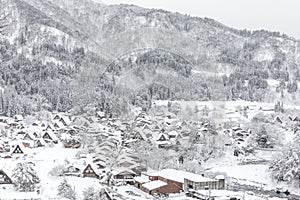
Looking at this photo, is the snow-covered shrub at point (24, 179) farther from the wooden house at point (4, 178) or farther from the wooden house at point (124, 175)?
the wooden house at point (124, 175)

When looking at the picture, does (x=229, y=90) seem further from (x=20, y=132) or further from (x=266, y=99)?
(x=20, y=132)

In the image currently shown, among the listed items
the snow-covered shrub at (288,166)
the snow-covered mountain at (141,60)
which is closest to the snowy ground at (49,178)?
the snow-covered shrub at (288,166)

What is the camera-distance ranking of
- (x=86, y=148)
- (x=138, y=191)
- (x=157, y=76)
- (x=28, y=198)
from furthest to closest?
(x=157, y=76) < (x=86, y=148) < (x=138, y=191) < (x=28, y=198)

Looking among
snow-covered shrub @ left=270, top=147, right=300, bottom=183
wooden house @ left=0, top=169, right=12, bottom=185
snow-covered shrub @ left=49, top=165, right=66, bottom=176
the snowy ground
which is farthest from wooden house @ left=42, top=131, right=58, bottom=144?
snow-covered shrub @ left=270, top=147, right=300, bottom=183

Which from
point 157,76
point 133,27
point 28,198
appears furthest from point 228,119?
point 133,27

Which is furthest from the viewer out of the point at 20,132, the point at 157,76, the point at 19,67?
the point at 19,67

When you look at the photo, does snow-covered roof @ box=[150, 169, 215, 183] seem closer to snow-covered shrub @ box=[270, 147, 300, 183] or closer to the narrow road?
the narrow road

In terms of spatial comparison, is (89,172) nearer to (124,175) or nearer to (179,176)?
(124,175)
